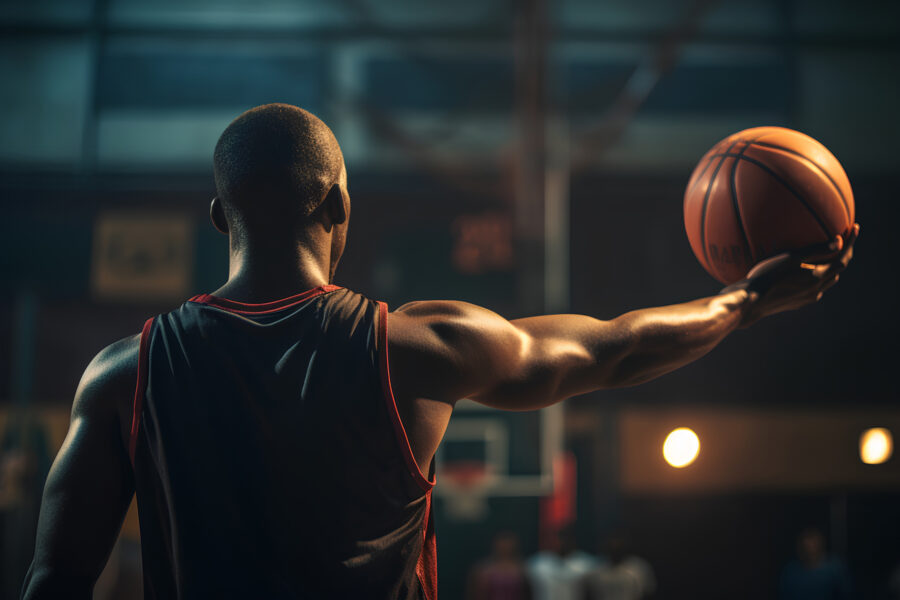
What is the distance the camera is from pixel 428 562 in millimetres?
1286

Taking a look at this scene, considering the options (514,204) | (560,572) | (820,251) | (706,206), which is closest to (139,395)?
(820,251)

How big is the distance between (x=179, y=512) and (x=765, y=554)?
8.75 metres

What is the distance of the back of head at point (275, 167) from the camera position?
4.09 feet

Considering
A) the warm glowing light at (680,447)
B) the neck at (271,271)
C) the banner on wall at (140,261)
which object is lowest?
the warm glowing light at (680,447)

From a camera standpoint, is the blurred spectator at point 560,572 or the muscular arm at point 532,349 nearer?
the muscular arm at point 532,349

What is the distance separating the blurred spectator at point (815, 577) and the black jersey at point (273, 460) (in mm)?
6900

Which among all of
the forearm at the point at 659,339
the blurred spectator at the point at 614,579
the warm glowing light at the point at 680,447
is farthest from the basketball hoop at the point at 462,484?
the forearm at the point at 659,339

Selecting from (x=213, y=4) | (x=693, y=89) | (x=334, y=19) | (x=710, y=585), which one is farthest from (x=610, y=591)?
(x=213, y=4)

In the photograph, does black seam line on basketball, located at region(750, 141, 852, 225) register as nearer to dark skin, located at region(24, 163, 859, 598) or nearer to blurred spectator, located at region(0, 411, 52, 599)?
dark skin, located at region(24, 163, 859, 598)

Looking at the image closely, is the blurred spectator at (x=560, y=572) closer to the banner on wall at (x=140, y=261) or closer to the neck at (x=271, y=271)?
the banner on wall at (x=140, y=261)

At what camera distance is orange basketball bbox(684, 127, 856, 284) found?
5.82 ft

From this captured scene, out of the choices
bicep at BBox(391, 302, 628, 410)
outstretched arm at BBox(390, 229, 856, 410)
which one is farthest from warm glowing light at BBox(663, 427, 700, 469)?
bicep at BBox(391, 302, 628, 410)

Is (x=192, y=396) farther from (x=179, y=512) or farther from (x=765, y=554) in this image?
(x=765, y=554)

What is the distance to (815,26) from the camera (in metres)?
9.47
